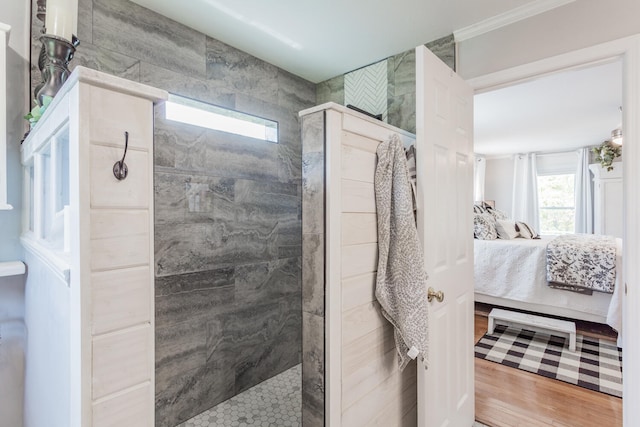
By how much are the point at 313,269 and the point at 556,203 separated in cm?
750

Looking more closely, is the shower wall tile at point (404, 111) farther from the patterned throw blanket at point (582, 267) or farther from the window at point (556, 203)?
the window at point (556, 203)

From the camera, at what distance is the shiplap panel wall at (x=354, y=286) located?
3.83 feet

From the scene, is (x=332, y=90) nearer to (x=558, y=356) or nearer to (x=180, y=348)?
(x=180, y=348)

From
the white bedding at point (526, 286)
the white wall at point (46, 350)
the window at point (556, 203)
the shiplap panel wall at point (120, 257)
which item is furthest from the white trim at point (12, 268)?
the window at point (556, 203)

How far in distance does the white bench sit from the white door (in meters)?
1.66

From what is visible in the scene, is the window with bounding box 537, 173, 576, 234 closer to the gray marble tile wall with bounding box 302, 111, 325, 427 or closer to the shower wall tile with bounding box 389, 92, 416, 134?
the shower wall tile with bounding box 389, 92, 416, 134

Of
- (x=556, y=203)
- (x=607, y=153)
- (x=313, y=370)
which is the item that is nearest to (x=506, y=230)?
(x=607, y=153)

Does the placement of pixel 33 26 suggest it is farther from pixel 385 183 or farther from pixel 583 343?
pixel 583 343

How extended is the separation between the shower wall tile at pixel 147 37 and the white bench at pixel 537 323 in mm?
3570

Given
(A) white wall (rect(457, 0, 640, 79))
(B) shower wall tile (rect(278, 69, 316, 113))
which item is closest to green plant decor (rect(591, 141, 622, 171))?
(A) white wall (rect(457, 0, 640, 79))

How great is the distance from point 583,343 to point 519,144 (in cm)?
415

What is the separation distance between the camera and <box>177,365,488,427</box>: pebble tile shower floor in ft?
6.24

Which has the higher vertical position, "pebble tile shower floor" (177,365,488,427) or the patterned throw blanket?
the patterned throw blanket

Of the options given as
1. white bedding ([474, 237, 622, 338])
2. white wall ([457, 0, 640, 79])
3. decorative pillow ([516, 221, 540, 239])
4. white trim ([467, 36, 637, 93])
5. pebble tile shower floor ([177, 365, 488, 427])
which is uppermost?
white wall ([457, 0, 640, 79])
